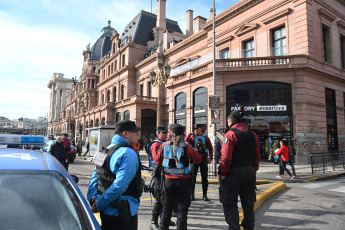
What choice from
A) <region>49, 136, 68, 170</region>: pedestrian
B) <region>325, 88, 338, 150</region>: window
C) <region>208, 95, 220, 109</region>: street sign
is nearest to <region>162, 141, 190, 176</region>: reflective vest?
<region>49, 136, 68, 170</region>: pedestrian

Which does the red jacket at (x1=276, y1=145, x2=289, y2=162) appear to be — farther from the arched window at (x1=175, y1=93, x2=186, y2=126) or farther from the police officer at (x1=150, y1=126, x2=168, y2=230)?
the arched window at (x1=175, y1=93, x2=186, y2=126)

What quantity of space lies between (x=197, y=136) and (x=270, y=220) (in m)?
2.61

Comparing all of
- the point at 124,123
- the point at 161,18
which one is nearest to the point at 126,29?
the point at 161,18

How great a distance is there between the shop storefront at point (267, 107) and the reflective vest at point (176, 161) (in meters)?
13.3

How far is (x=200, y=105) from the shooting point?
20.1 meters

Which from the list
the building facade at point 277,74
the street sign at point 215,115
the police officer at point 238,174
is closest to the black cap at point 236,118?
the police officer at point 238,174

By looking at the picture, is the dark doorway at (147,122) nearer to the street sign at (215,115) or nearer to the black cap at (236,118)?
the street sign at (215,115)

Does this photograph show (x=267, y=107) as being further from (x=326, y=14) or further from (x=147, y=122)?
(x=147, y=122)

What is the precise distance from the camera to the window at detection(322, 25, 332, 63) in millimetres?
18375

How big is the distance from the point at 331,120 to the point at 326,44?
6.20m

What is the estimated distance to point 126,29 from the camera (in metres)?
44.3

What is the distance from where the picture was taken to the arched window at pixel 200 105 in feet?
64.3

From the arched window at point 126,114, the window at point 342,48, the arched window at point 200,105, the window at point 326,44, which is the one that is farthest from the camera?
the arched window at point 126,114

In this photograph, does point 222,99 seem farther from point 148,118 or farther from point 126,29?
point 126,29
